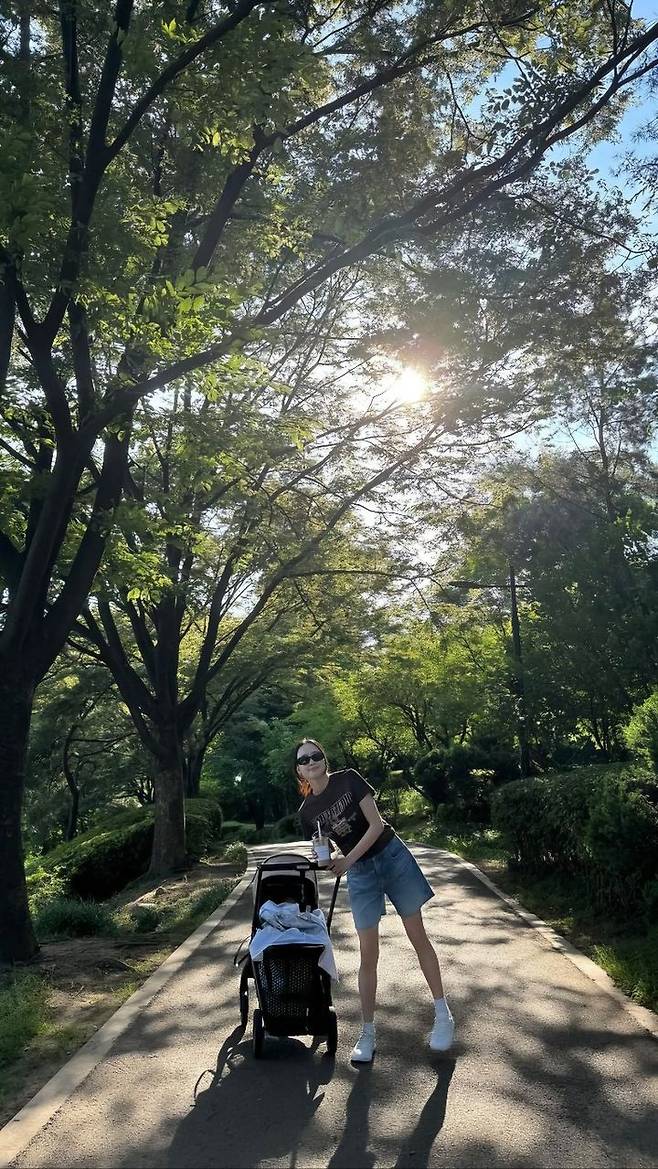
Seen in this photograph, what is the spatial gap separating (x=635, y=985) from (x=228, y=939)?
431cm

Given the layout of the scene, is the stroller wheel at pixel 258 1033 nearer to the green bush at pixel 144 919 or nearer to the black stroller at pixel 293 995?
the black stroller at pixel 293 995

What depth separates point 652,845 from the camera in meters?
7.85

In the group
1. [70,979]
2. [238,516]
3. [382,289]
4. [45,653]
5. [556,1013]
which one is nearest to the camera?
[556,1013]

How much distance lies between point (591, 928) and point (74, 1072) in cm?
554

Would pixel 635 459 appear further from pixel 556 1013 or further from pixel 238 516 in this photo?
pixel 556 1013

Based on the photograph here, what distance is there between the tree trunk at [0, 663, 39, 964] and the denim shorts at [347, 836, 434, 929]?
14.0 feet

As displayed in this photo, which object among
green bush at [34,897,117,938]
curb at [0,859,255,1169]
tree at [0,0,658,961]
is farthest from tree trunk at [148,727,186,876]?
curb at [0,859,255,1169]

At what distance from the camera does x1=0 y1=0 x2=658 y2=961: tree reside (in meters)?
6.69


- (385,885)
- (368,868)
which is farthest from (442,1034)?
(368,868)

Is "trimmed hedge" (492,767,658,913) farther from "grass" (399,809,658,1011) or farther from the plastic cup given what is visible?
the plastic cup

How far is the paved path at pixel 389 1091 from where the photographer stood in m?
3.80

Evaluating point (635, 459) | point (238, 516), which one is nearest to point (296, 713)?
point (635, 459)

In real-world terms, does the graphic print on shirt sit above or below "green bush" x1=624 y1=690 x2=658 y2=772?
below

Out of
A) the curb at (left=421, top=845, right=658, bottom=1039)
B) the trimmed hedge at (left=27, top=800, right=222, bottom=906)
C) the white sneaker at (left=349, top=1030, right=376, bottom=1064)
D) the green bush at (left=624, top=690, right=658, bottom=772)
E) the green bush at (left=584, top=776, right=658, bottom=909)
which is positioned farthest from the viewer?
the trimmed hedge at (left=27, top=800, right=222, bottom=906)
